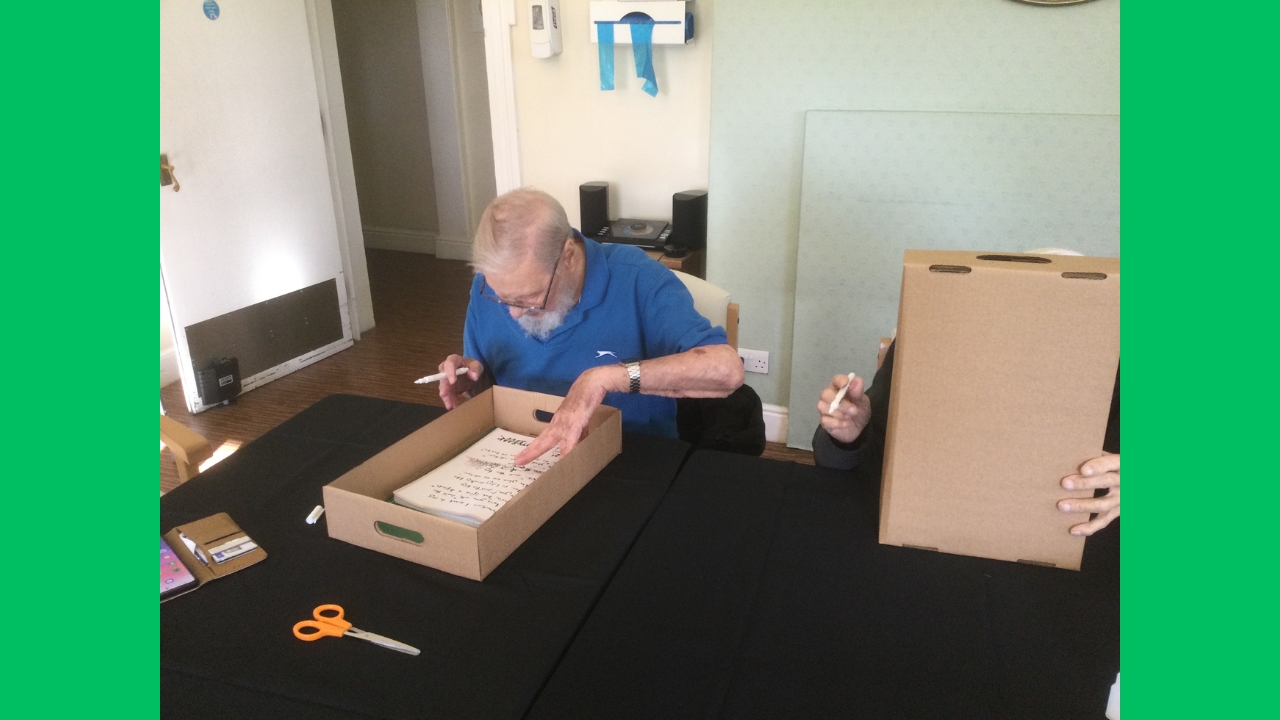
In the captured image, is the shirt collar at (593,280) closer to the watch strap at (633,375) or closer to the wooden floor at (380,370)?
the watch strap at (633,375)

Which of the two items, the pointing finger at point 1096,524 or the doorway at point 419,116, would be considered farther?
the doorway at point 419,116

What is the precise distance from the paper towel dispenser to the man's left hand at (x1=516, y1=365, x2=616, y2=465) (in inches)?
77.3

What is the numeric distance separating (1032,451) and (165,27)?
3.22 metres

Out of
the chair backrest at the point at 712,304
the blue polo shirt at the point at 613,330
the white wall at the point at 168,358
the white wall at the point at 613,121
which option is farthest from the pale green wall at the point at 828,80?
the white wall at the point at 168,358

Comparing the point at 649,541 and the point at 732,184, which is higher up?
the point at 732,184

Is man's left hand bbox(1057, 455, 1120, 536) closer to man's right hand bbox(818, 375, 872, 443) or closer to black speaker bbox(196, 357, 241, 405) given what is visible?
man's right hand bbox(818, 375, 872, 443)

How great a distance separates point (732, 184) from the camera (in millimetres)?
2713

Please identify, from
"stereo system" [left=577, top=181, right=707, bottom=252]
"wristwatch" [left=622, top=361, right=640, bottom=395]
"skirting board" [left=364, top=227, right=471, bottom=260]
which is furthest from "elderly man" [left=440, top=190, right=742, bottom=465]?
"skirting board" [left=364, top=227, right=471, bottom=260]

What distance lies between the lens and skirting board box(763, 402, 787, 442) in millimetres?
2986

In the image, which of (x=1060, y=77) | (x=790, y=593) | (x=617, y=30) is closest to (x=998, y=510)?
(x=790, y=593)

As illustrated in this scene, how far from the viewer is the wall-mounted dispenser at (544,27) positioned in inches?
123

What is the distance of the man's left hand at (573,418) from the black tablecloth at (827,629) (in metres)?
0.21

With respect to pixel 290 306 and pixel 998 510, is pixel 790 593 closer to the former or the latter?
pixel 998 510

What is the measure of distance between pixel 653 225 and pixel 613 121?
0.48 metres
